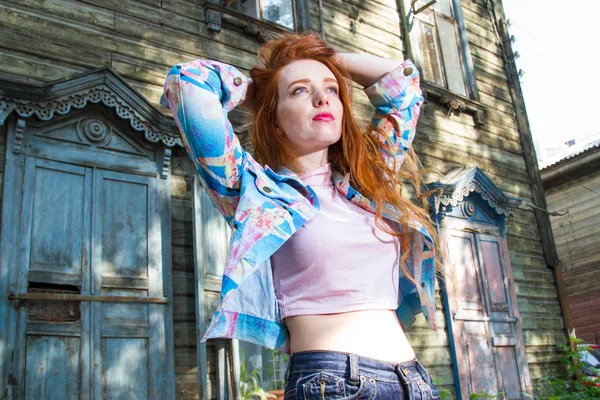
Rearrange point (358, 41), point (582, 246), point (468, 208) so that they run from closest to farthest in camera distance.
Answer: point (358, 41)
point (468, 208)
point (582, 246)

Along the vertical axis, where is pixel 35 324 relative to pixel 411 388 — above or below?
above

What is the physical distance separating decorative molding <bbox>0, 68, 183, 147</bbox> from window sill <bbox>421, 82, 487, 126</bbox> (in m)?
3.81

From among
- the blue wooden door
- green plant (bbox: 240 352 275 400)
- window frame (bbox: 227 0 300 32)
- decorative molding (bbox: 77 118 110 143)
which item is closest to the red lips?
the blue wooden door

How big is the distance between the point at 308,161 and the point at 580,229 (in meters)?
14.9

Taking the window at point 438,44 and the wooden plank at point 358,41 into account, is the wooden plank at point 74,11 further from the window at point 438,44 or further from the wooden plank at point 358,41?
the window at point 438,44

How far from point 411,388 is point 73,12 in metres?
4.38

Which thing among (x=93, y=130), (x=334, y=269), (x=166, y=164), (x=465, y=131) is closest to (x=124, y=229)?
(x=166, y=164)

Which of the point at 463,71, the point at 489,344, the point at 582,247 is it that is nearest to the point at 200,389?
the point at 489,344

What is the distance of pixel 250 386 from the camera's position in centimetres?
488

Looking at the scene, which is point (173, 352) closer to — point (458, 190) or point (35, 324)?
point (35, 324)

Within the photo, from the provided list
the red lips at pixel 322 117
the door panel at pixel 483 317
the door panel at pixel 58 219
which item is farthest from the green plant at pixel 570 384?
the red lips at pixel 322 117

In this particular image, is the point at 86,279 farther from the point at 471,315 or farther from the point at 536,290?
the point at 536,290

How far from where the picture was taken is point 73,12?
4.87 metres

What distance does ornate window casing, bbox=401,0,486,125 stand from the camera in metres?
7.84
